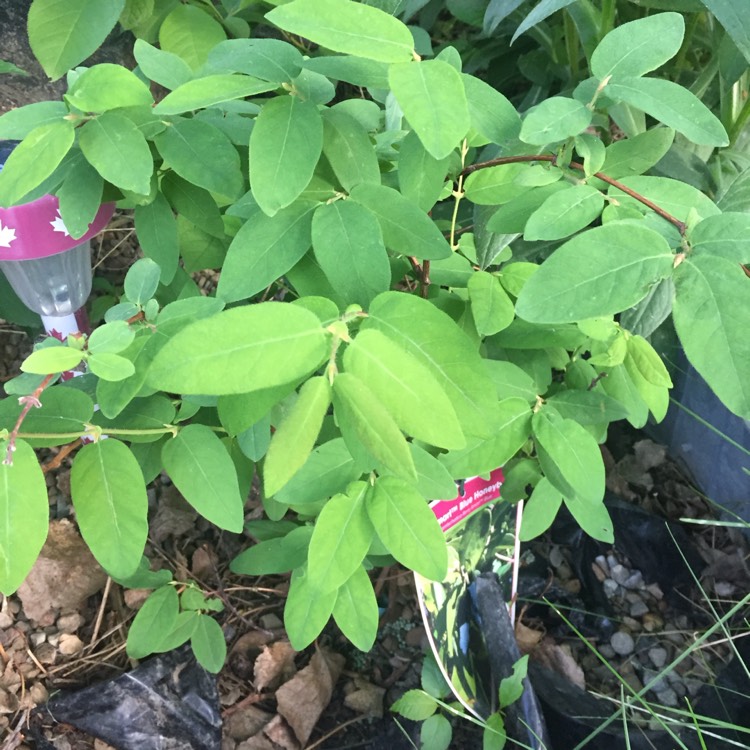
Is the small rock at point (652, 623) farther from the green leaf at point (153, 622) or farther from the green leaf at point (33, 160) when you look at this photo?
the green leaf at point (33, 160)

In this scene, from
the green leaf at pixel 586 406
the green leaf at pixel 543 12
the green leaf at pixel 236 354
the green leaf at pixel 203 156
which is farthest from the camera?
the green leaf at pixel 543 12

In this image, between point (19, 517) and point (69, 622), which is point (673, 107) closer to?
point (19, 517)

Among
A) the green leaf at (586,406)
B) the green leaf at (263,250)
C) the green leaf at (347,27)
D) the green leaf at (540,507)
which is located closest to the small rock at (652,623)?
the green leaf at (540,507)

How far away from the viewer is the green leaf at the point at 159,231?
0.75 meters

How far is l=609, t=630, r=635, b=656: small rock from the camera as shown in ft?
4.19

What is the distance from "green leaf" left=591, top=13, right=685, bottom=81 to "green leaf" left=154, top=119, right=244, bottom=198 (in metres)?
0.31

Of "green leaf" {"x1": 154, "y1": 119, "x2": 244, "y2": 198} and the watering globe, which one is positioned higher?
"green leaf" {"x1": 154, "y1": 119, "x2": 244, "y2": 198}

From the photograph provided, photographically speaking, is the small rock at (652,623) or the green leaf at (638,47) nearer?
the green leaf at (638,47)

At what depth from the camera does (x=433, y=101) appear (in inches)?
19.9

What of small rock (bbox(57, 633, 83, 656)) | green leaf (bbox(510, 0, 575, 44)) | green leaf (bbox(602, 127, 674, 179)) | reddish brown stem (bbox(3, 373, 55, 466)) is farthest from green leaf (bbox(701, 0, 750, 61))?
small rock (bbox(57, 633, 83, 656))

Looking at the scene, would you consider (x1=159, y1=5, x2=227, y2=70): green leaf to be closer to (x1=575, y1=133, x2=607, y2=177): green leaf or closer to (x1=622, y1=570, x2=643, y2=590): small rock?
(x1=575, y1=133, x2=607, y2=177): green leaf

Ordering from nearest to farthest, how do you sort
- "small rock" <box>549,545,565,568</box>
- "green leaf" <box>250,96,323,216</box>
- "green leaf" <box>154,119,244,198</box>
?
"green leaf" <box>250,96,323,216</box> → "green leaf" <box>154,119,244,198</box> → "small rock" <box>549,545,565,568</box>

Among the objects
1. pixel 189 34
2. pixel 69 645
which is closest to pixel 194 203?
pixel 189 34

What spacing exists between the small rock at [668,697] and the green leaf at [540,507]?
0.49 meters
